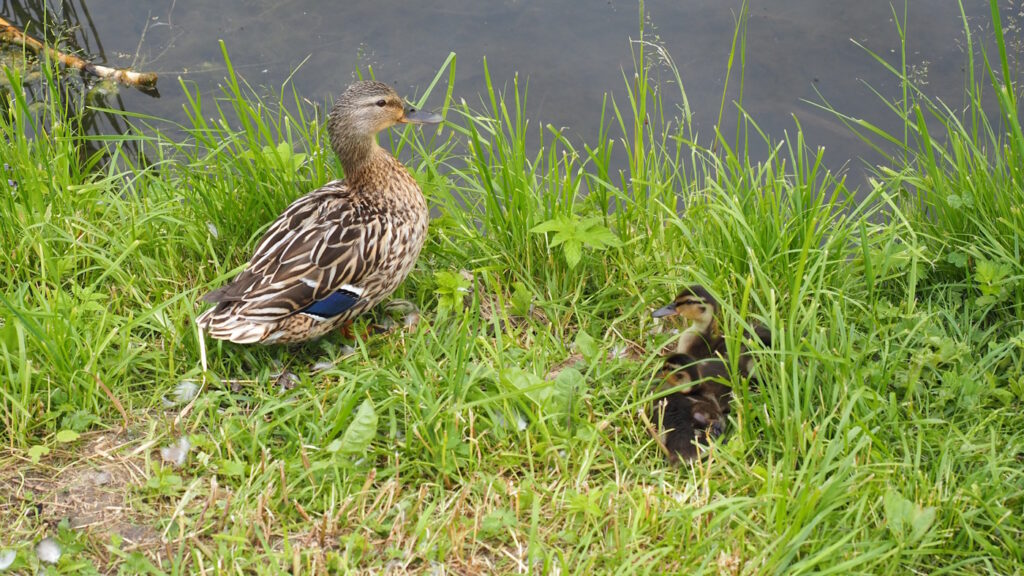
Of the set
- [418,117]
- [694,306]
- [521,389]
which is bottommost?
[521,389]

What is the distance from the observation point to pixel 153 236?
4.30 meters

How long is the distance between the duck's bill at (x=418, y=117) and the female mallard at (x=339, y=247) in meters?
0.01

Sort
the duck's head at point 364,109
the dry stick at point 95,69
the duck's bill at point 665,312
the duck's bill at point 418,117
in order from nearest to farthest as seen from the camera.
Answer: the duck's bill at point 665,312 → the duck's head at point 364,109 → the duck's bill at point 418,117 → the dry stick at point 95,69

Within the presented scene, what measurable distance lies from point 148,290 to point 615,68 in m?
3.22

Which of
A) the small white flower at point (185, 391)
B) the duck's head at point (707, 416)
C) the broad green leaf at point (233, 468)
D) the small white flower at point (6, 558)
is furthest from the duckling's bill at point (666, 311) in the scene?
the small white flower at point (6, 558)

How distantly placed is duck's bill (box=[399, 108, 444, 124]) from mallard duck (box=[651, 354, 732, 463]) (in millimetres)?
1531

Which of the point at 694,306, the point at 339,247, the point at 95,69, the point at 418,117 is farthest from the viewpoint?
the point at 95,69

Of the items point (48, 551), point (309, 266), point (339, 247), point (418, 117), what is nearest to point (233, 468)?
point (48, 551)

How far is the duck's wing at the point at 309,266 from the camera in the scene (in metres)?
3.83

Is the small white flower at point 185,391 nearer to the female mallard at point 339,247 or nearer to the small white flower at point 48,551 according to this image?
the female mallard at point 339,247

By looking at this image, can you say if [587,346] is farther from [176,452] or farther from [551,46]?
[551,46]

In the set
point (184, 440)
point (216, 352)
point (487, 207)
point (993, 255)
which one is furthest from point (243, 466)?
point (993, 255)

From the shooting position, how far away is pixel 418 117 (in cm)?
444

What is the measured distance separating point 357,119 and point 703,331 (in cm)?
159
